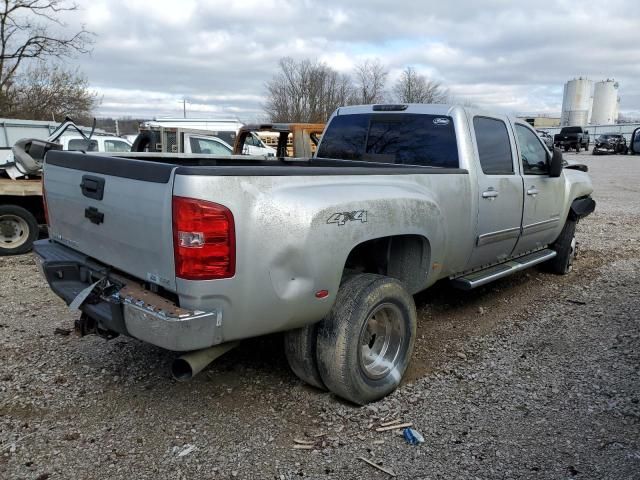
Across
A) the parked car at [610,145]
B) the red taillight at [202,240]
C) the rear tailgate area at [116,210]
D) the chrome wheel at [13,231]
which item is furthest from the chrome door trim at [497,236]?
the parked car at [610,145]

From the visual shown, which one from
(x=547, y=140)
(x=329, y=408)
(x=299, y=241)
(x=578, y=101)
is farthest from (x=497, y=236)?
(x=578, y=101)

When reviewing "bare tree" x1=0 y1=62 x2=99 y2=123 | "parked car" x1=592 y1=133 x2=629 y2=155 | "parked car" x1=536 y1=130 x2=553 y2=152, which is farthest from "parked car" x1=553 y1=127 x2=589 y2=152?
"bare tree" x1=0 y1=62 x2=99 y2=123

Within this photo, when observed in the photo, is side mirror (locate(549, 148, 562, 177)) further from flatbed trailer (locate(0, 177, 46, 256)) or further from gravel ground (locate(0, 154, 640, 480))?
flatbed trailer (locate(0, 177, 46, 256))

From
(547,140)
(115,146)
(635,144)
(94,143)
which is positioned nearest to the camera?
(94,143)

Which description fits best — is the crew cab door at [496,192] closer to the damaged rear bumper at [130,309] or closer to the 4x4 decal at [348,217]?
the 4x4 decal at [348,217]

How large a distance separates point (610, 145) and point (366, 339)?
46.0m

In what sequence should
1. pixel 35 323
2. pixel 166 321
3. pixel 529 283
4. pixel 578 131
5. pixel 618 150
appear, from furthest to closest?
pixel 578 131, pixel 618 150, pixel 529 283, pixel 35 323, pixel 166 321

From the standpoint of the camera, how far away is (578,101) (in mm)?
84000

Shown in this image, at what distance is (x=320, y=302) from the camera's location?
9.74 feet

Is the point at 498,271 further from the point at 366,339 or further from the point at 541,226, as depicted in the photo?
the point at 366,339

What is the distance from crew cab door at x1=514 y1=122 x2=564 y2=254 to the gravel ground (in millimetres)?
858

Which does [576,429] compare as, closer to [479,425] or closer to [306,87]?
[479,425]

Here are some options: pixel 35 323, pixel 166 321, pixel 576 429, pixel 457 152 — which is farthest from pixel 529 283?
pixel 35 323

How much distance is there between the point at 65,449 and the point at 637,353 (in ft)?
13.9
